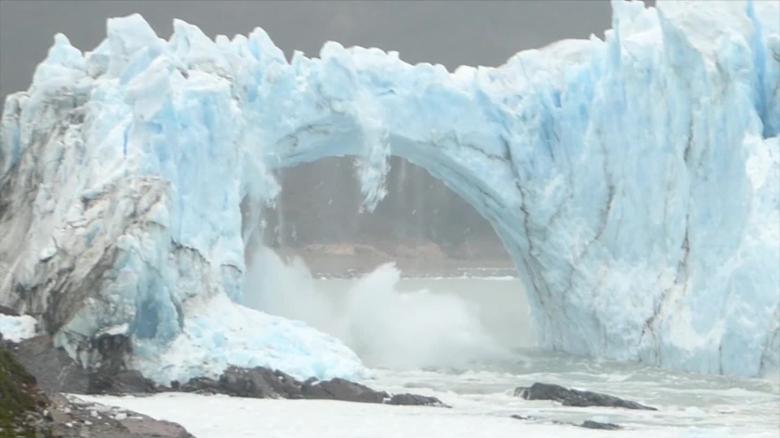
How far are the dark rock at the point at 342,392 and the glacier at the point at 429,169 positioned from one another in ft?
1.67

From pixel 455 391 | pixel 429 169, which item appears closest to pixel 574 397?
pixel 455 391

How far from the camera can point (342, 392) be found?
1636 cm

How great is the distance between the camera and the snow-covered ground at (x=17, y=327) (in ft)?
53.5

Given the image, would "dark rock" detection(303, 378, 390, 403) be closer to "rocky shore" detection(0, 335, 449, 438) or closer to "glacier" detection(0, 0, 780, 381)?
"rocky shore" detection(0, 335, 449, 438)

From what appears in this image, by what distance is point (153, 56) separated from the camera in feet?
65.8

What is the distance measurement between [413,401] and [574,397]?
2112mm

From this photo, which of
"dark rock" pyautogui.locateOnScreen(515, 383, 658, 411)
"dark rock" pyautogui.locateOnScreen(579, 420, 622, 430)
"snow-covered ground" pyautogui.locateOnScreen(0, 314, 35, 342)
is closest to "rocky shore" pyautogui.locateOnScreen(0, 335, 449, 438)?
"snow-covered ground" pyautogui.locateOnScreen(0, 314, 35, 342)

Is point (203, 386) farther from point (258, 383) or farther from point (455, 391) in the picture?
point (455, 391)

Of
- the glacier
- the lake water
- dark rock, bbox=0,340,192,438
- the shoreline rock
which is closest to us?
dark rock, bbox=0,340,192,438

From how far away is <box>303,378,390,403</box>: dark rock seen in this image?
1619 cm

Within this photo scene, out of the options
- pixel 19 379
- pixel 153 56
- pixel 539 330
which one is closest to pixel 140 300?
pixel 153 56

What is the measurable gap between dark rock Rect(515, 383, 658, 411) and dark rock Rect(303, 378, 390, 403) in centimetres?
201

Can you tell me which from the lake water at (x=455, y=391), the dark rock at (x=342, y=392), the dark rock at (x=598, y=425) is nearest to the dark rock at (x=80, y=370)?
the lake water at (x=455, y=391)

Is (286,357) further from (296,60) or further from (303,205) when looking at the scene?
(303,205)
